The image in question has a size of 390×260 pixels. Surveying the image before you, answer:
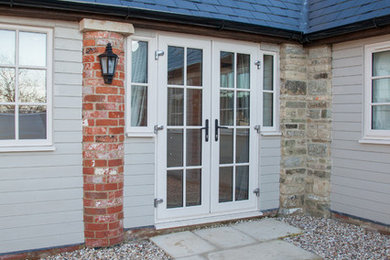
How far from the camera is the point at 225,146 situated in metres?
5.06

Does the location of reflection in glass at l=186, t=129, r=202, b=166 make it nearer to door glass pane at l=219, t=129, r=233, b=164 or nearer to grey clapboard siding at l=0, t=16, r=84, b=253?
door glass pane at l=219, t=129, r=233, b=164

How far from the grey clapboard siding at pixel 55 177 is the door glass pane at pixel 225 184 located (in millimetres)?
1899

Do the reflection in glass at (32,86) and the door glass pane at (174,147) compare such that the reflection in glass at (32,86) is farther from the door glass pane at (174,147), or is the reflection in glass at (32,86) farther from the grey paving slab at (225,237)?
the grey paving slab at (225,237)

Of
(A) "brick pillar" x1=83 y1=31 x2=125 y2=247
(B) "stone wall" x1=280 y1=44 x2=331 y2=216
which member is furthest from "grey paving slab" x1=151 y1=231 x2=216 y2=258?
(B) "stone wall" x1=280 y1=44 x2=331 y2=216

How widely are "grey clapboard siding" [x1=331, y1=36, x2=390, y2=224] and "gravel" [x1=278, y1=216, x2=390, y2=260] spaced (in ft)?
0.85

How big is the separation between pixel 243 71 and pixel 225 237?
229cm

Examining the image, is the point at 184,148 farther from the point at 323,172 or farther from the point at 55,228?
the point at 323,172

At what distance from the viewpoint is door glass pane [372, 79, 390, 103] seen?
15.5 ft

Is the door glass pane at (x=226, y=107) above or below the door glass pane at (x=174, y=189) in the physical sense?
above

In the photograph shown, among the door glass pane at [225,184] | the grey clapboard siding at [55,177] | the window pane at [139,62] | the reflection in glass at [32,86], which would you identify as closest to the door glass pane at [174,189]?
the door glass pane at [225,184]

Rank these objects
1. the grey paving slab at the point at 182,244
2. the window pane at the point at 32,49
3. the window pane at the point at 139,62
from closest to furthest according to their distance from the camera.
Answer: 1. the window pane at the point at 32,49
2. the grey paving slab at the point at 182,244
3. the window pane at the point at 139,62

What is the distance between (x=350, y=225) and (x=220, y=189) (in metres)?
1.84

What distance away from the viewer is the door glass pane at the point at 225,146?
503 centimetres

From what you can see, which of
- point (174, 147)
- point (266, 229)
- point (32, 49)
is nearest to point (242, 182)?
point (266, 229)
